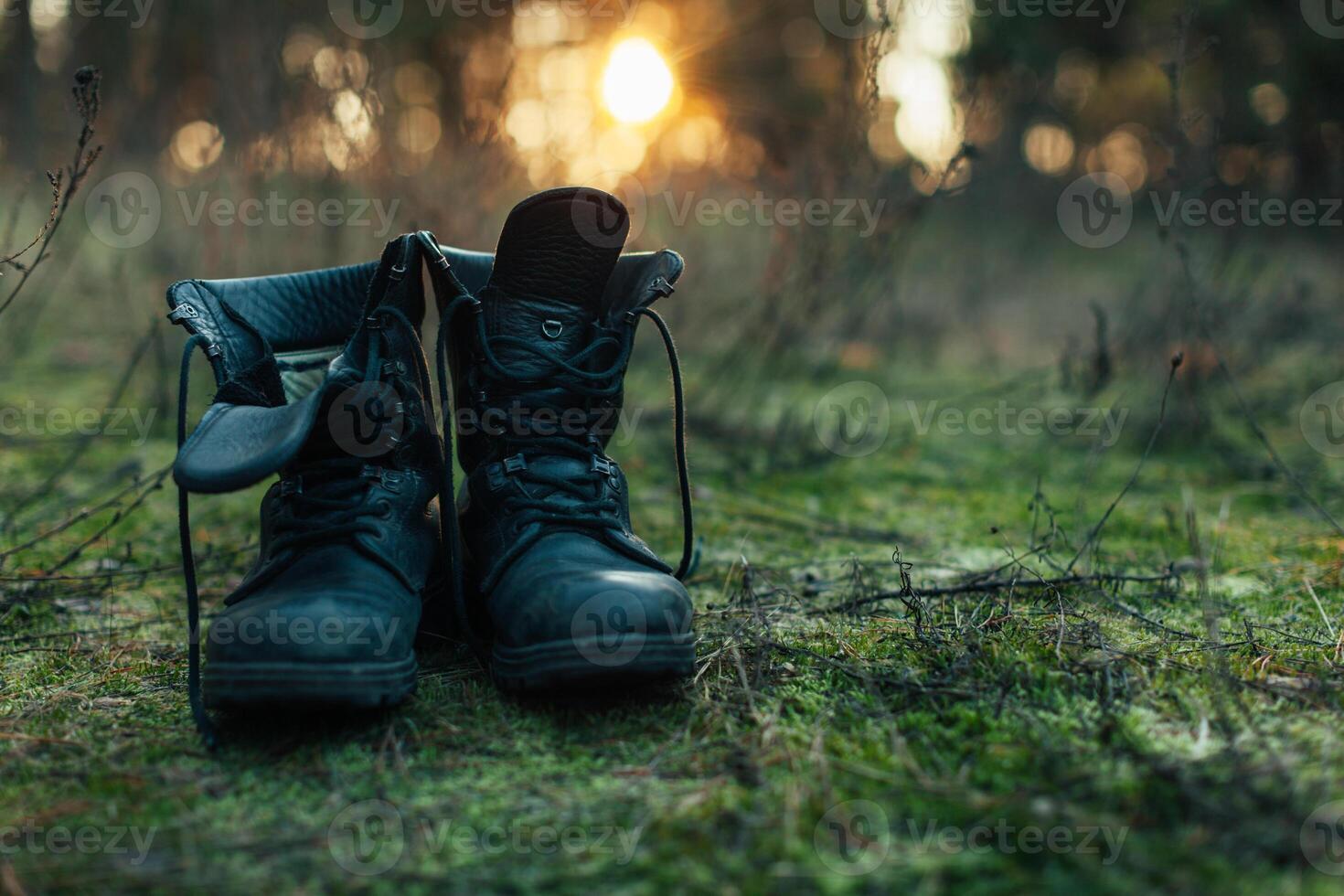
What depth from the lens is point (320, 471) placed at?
148 cm

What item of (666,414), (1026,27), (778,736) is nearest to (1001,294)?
(666,414)

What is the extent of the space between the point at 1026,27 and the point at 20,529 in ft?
45.5

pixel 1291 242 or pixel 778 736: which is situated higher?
pixel 1291 242

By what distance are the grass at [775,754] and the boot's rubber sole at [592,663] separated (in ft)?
0.19

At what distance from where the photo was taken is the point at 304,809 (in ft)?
3.56

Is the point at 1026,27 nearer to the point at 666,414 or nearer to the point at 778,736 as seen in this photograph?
the point at 666,414

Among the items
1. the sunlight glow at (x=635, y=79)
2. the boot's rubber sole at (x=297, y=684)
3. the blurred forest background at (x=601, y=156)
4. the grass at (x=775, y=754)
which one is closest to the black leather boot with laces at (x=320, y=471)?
the boot's rubber sole at (x=297, y=684)

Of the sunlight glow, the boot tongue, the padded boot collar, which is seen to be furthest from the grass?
the sunlight glow

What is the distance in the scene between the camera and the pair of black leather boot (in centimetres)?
126

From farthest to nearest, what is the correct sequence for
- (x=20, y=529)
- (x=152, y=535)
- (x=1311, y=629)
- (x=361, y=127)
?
(x=361, y=127), (x=152, y=535), (x=20, y=529), (x=1311, y=629)

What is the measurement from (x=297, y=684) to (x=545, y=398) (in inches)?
26.2

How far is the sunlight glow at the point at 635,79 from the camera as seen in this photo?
3.85 metres

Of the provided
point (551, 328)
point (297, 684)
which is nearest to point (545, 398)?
point (551, 328)

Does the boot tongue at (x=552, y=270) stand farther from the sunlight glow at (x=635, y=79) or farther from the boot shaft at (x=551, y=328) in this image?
the sunlight glow at (x=635, y=79)
